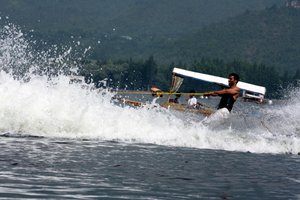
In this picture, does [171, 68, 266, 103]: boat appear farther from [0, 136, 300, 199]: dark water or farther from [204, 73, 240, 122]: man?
[0, 136, 300, 199]: dark water

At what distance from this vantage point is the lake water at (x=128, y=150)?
16.8 m

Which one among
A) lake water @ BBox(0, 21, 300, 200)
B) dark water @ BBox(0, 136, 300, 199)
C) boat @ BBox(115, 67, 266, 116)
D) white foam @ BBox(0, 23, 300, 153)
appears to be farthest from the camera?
boat @ BBox(115, 67, 266, 116)

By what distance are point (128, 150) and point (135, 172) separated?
523cm

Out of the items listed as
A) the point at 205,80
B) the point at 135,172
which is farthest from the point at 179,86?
the point at 135,172

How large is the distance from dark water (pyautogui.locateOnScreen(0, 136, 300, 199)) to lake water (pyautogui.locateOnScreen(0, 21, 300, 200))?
24 mm

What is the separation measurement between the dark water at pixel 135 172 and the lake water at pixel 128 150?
24 millimetres

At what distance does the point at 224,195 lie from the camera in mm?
16453

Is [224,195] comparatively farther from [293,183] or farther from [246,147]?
[246,147]

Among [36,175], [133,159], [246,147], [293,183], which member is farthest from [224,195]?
[246,147]

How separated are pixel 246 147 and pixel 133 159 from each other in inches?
259

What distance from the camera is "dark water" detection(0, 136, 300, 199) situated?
16.2m

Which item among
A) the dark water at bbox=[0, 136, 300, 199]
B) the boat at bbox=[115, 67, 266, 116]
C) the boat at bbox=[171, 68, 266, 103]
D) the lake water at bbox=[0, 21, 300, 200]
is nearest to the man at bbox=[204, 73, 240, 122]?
the lake water at bbox=[0, 21, 300, 200]

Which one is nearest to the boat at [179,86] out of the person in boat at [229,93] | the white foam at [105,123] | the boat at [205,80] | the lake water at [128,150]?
the boat at [205,80]

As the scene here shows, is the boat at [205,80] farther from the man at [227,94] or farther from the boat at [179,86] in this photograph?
the man at [227,94]
